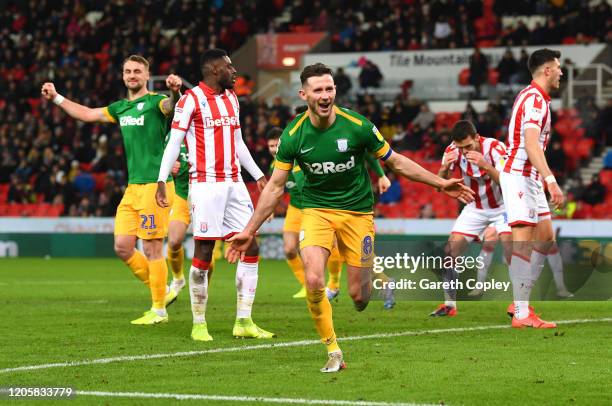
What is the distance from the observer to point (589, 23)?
96.8ft

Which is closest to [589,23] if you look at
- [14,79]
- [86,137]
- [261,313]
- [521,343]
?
[86,137]

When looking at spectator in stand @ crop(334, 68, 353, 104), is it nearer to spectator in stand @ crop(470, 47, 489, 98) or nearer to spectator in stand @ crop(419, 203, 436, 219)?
spectator in stand @ crop(470, 47, 489, 98)

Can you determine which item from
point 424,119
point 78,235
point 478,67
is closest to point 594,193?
point 424,119

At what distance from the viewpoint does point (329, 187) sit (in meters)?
8.41

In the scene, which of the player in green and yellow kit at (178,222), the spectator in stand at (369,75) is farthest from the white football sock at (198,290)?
the spectator in stand at (369,75)

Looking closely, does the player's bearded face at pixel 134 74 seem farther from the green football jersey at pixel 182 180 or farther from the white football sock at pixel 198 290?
the white football sock at pixel 198 290

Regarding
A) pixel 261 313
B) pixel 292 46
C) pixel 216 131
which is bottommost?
pixel 261 313

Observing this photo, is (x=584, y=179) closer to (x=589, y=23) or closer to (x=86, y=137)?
(x=589, y=23)

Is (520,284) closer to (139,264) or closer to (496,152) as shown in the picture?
(496,152)

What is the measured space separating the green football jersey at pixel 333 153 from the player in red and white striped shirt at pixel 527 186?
2822mm

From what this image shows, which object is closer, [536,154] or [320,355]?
[320,355]

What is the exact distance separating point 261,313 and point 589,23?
64.0 feet

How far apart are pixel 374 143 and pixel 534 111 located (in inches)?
119

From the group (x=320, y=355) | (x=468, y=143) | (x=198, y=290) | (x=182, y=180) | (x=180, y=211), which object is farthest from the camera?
(x=182, y=180)
